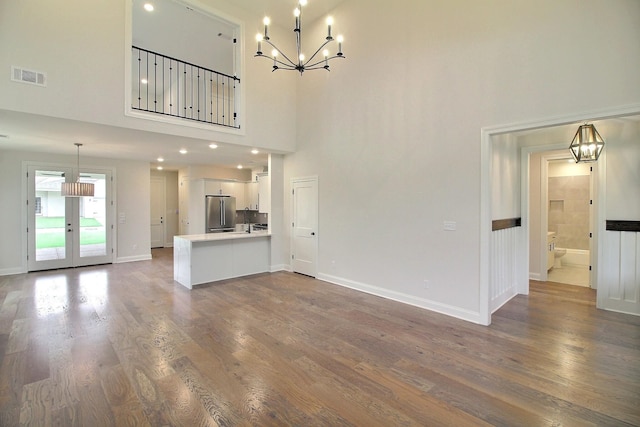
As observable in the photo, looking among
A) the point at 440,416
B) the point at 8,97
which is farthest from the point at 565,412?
the point at 8,97

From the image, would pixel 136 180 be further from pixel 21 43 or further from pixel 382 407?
pixel 382 407

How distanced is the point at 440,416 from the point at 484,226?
7.91ft

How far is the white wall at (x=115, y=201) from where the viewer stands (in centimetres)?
629

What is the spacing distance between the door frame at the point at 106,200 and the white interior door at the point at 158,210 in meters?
2.62

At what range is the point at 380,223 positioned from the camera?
4906mm

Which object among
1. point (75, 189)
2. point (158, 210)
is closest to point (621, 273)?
point (75, 189)

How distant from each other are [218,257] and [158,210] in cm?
585

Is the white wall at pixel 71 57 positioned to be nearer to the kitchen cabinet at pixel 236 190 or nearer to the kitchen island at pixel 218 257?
the kitchen island at pixel 218 257

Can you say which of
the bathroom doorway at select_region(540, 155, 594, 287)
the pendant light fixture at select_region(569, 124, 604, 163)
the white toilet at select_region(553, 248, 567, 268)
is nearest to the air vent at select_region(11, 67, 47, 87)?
the pendant light fixture at select_region(569, 124, 604, 163)

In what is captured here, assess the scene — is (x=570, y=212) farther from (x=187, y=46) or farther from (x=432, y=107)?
(x=187, y=46)

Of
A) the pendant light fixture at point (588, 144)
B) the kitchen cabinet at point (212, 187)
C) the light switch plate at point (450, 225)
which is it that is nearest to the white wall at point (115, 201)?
the kitchen cabinet at point (212, 187)

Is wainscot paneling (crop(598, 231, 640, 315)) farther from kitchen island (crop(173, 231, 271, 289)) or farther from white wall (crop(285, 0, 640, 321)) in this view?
kitchen island (crop(173, 231, 271, 289))

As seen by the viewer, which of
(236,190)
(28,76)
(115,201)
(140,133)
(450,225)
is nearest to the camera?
(28,76)

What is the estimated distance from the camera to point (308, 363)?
2.84 m
